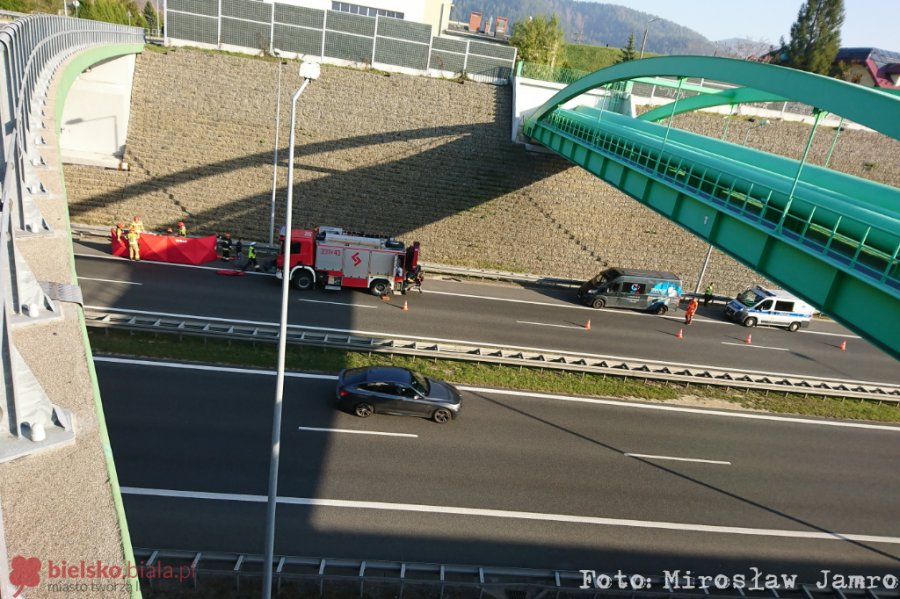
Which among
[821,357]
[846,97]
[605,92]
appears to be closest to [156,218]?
[605,92]

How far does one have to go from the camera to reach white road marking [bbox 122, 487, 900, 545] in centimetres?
1091

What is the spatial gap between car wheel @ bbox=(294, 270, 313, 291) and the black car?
9085 mm

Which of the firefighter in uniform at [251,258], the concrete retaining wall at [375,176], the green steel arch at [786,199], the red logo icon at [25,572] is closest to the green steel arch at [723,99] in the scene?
the green steel arch at [786,199]

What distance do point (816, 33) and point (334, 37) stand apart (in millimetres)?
63020

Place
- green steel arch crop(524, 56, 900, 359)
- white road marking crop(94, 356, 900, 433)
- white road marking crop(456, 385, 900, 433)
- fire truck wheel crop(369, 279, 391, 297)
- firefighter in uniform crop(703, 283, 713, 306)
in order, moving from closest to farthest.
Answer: green steel arch crop(524, 56, 900, 359)
white road marking crop(94, 356, 900, 433)
white road marking crop(456, 385, 900, 433)
fire truck wheel crop(369, 279, 391, 297)
firefighter in uniform crop(703, 283, 713, 306)

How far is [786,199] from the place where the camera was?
11750 millimetres

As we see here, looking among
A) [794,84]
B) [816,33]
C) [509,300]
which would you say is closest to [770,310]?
[509,300]

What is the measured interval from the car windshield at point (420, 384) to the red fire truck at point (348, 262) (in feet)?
29.0

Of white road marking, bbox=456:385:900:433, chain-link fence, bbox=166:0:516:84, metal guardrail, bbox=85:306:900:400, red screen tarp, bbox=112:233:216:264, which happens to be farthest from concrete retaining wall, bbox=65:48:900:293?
white road marking, bbox=456:385:900:433

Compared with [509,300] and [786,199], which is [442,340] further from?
[786,199]

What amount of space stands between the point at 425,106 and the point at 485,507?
78.0 feet

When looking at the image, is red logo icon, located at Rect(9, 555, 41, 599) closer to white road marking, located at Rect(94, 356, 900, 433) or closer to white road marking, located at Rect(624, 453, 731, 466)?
white road marking, located at Rect(94, 356, 900, 433)

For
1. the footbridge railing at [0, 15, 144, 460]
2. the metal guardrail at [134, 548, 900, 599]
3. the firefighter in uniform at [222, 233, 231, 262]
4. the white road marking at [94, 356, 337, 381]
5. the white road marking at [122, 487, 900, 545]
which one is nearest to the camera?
the footbridge railing at [0, 15, 144, 460]

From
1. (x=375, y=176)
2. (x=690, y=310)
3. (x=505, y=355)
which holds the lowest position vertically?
(x=505, y=355)
